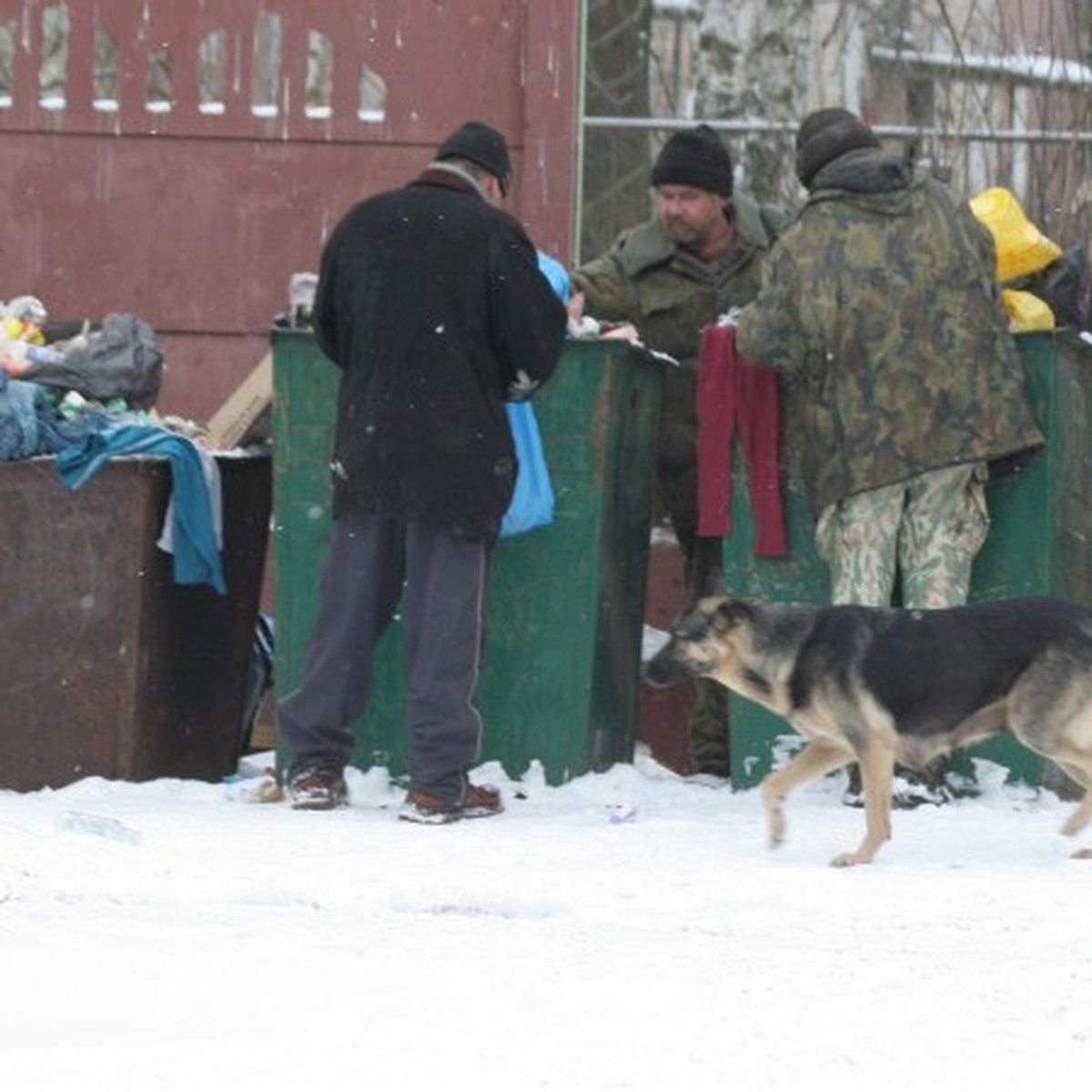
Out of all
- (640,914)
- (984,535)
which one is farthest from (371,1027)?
(984,535)

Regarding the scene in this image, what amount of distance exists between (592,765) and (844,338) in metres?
1.46

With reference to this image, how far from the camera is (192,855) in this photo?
707cm

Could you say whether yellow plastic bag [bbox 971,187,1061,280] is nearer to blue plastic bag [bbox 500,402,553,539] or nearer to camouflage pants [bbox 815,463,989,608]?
camouflage pants [bbox 815,463,989,608]

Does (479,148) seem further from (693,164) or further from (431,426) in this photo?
(693,164)

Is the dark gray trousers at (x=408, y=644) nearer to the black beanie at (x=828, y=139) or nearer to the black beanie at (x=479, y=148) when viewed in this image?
the black beanie at (x=479, y=148)

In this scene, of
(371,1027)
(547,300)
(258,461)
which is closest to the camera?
(371,1027)

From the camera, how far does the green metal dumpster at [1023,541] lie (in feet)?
27.1

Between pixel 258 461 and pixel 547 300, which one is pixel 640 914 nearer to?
pixel 547 300

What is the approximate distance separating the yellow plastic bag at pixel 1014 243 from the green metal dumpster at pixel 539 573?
3.67 feet

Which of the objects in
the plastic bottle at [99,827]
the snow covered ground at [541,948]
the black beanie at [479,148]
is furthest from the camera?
the black beanie at [479,148]

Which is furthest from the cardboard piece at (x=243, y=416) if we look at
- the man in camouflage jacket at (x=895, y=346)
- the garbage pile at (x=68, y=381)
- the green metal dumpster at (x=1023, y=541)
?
the man in camouflage jacket at (x=895, y=346)

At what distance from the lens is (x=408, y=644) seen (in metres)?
7.99

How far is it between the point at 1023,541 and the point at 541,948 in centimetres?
295

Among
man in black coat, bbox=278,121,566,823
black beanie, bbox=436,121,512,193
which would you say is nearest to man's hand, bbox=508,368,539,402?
man in black coat, bbox=278,121,566,823
